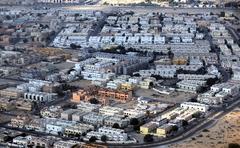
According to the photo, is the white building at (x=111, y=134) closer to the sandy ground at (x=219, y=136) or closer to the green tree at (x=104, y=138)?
the green tree at (x=104, y=138)

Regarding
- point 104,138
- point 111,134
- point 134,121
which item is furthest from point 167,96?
point 104,138

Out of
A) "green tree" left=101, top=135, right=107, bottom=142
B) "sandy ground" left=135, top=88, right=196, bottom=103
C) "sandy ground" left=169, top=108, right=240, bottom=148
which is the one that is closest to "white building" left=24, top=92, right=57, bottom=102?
"sandy ground" left=135, top=88, right=196, bottom=103

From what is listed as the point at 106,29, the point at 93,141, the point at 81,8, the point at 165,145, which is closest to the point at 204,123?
the point at 165,145

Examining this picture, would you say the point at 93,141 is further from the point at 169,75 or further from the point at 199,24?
the point at 199,24

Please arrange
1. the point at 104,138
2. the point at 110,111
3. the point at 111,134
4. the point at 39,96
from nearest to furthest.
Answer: the point at 104,138 → the point at 111,134 → the point at 110,111 → the point at 39,96

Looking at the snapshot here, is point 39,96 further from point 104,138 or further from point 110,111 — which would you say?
point 104,138

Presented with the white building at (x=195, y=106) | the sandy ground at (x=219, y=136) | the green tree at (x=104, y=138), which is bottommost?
the green tree at (x=104, y=138)

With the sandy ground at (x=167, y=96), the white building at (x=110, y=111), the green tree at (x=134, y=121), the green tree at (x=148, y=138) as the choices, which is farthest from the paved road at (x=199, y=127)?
the white building at (x=110, y=111)

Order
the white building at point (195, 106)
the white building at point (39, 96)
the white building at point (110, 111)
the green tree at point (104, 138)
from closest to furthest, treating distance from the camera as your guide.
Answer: the green tree at point (104, 138) → the white building at point (110, 111) → the white building at point (195, 106) → the white building at point (39, 96)

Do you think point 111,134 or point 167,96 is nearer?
point 111,134
